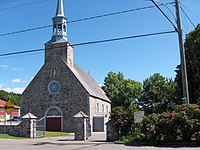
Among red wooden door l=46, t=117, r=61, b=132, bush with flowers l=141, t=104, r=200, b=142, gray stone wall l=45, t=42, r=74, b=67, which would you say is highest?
gray stone wall l=45, t=42, r=74, b=67

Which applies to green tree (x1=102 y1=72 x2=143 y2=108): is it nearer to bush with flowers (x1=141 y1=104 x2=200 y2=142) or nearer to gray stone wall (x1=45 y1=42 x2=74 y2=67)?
gray stone wall (x1=45 y1=42 x2=74 y2=67)

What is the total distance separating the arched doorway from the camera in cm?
3925

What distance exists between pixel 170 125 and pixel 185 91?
243 centimetres

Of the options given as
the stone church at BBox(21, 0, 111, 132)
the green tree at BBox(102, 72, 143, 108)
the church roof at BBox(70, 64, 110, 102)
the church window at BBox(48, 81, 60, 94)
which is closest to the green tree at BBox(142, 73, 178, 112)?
the green tree at BBox(102, 72, 143, 108)

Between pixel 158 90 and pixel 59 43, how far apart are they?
2841cm

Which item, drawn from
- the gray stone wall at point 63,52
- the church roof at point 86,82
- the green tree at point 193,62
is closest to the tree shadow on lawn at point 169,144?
the green tree at point 193,62

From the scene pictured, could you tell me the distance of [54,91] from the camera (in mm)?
40875

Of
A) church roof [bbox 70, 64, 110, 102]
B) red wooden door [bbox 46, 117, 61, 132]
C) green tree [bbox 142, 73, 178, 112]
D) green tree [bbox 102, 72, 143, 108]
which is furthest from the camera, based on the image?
green tree [bbox 102, 72, 143, 108]

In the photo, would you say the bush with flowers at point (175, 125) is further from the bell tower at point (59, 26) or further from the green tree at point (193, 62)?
the bell tower at point (59, 26)

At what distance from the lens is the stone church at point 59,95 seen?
3881 centimetres

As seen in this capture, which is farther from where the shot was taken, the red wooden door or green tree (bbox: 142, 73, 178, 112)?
green tree (bbox: 142, 73, 178, 112)

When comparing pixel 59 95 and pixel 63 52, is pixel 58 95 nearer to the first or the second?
pixel 59 95

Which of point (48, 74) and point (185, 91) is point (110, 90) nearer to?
point (48, 74)

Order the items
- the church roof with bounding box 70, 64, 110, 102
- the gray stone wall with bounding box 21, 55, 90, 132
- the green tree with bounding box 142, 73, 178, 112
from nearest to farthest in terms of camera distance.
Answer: the gray stone wall with bounding box 21, 55, 90, 132
the church roof with bounding box 70, 64, 110, 102
the green tree with bounding box 142, 73, 178, 112
